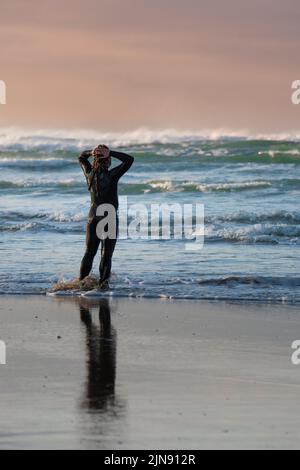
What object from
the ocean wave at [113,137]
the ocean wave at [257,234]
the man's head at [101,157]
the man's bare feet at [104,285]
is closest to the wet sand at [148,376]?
the man's bare feet at [104,285]

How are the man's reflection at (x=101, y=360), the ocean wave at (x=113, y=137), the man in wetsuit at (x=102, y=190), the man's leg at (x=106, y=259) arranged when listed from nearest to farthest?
the man's reflection at (x=101, y=360), the man in wetsuit at (x=102, y=190), the man's leg at (x=106, y=259), the ocean wave at (x=113, y=137)

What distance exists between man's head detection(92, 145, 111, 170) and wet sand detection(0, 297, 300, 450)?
66.3 inches

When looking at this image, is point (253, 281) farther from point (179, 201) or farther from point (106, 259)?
point (179, 201)

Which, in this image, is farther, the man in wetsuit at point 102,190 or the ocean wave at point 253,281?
the ocean wave at point 253,281

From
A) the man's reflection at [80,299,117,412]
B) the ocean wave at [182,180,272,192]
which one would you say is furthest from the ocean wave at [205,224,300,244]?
the ocean wave at [182,180,272,192]

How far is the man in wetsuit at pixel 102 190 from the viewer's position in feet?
44.0

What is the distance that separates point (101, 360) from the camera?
9.40 metres

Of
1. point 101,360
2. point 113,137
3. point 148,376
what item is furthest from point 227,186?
point 113,137

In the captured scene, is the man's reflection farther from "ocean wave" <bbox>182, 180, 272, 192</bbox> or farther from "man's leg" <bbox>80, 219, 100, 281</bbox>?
"ocean wave" <bbox>182, 180, 272, 192</bbox>

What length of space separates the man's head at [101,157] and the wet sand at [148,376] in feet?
5.53

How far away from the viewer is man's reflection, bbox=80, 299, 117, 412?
8.02 meters

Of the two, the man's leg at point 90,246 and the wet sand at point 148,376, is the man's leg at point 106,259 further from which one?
the wet sand at point 148,376

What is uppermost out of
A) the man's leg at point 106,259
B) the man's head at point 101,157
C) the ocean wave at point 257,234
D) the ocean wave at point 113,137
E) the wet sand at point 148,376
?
the ocean wave at point 113,137
